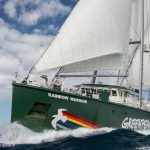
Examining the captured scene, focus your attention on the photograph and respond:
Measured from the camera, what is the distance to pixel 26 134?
24828 millimetres

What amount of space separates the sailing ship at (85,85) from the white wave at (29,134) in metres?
0.33

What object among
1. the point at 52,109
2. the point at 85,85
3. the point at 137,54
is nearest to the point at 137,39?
the point at 137,54

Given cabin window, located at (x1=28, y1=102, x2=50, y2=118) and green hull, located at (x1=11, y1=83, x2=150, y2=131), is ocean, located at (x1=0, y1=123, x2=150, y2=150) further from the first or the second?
cabin window, located at (x1=28, y1=102, x2=50, y2=118)

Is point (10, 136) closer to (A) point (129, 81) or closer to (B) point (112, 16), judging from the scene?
(B) point (112, 16)

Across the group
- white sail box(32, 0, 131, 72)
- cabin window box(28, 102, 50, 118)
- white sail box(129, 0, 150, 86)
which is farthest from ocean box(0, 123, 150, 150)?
white sail box(129, 0, 150, 86)

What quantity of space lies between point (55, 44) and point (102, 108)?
508cm

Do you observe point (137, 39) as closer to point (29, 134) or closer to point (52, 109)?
point (52, 109)

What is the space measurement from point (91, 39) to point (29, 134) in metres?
7.67

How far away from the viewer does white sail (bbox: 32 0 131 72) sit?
85.5ft

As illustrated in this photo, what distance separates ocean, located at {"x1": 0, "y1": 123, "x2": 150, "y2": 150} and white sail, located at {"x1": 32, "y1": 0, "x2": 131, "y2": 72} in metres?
4.01

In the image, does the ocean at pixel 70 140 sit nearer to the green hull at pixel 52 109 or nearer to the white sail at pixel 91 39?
the green hull at pixel 52 109

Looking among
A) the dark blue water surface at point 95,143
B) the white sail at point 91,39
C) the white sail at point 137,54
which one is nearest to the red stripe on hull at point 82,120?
the dark blue water surface at point 95,143

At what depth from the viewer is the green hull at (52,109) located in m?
25.0

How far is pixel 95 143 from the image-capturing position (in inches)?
914
